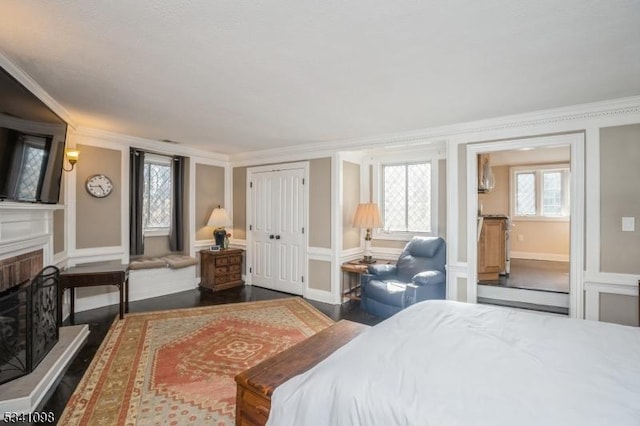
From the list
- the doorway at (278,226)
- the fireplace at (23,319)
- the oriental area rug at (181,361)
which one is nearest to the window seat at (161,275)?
the oriental area rug at (181,361)

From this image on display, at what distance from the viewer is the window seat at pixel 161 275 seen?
466 cm

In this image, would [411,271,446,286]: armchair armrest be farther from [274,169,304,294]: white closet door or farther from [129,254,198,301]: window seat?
[129,254,198,301]: window seat

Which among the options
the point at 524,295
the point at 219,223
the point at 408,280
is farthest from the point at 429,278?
the point at 219,223

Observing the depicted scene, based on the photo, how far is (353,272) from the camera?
480 centimetres

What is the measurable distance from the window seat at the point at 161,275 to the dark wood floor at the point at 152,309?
0.44ft

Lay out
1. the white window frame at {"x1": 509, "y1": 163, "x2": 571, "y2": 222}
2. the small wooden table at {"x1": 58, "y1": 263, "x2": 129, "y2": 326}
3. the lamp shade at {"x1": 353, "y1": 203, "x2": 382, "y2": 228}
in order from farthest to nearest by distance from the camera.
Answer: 1. the white window frame at {"x1": 509, "y1": 163, "x2": 571, "y2": 222}
2. the lamp shade at {"x1": 353, "y1": 203, "x2": 382, "y2": 228}
3. the small wooden table at {"x1": 58, "y1": 263, "x2": 129, "y2": 326}

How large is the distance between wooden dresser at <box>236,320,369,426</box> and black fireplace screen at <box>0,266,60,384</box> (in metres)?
1.89

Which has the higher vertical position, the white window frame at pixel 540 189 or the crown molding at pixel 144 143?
the crown molding at pixel 144 143

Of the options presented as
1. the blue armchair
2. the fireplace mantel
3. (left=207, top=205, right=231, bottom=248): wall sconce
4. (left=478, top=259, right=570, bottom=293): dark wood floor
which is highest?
the fireplace mantel

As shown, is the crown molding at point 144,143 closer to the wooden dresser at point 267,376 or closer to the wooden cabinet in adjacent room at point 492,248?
the wooden dresser at point 267,376

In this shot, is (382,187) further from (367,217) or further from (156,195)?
(156,195)

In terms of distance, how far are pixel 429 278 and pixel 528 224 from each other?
486 cm

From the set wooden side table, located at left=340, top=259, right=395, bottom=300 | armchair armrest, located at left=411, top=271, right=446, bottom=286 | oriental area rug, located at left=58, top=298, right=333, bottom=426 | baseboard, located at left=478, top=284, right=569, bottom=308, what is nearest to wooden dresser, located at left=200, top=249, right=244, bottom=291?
oriental area rug, located at left=58, top=298, right=333, bottom=426

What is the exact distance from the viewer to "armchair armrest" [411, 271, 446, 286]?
3.68m
